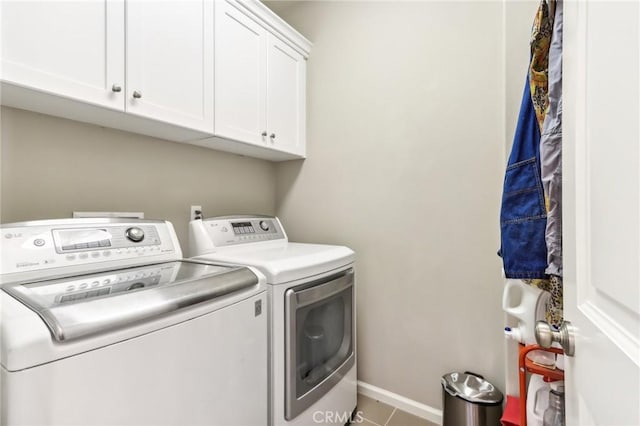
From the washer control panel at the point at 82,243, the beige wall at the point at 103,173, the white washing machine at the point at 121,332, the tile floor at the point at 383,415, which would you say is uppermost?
the beige wall at the point at 103,173

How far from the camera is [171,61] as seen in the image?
1262mm

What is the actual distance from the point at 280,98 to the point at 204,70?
0.56 m

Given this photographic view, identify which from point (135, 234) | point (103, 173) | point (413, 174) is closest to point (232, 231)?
point (135, 234)

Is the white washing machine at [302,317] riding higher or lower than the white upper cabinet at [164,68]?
lower

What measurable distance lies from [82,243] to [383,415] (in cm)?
173

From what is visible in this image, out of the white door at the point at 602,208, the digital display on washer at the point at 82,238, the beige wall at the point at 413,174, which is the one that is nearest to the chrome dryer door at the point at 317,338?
the beige wall at the point at 413,174

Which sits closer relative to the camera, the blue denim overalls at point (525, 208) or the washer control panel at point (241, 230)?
the blue denim overalls at point (525, 208)

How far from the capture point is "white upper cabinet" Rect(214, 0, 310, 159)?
1.50 m

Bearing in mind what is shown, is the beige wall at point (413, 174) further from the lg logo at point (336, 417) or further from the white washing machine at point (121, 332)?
the white washing machine at point (121, 332)

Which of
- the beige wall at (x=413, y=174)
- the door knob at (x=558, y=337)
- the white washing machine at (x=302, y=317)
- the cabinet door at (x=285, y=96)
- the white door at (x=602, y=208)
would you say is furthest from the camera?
the cabinet door at (x=285, y=96)

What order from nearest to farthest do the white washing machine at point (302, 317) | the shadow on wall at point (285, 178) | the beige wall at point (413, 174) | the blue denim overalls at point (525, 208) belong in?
the blue denim overalls at point (525, 208) → the white washing machine at point (302, 317) → the beige wall at point (413, 174) → the shadow on wall at point (285, 178)

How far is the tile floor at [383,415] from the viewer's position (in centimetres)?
158

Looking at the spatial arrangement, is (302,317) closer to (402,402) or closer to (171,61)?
(402,402)

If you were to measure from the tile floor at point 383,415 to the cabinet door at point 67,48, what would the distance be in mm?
1972
